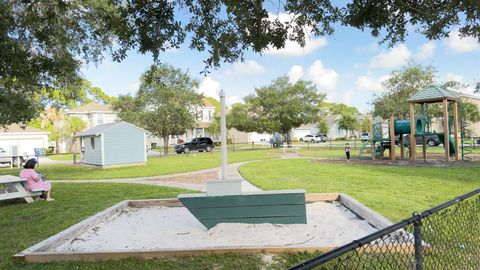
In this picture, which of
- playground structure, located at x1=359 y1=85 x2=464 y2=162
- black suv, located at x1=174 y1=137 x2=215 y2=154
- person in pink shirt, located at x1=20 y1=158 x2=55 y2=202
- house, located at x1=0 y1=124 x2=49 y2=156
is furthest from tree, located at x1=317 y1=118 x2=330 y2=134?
person in pink shirt, located at x1=20 y1=158 x2=55 y2=202

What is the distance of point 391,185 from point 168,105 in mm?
27188

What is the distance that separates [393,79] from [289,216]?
3665cm

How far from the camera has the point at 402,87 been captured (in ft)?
125

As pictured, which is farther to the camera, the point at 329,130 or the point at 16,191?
the point at 329,130

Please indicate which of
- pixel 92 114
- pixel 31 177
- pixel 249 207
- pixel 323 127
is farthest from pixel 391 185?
pixel 323 127

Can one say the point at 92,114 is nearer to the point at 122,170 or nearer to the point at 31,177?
the point at 122,170

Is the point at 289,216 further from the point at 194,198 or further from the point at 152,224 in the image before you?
the point at 152,224

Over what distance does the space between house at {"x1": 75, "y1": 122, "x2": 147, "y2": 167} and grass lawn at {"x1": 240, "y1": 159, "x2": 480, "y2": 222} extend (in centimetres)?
1337

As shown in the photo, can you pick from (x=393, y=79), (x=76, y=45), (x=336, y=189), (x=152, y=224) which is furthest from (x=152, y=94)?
(x=152, y=224)

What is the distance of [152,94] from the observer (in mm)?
35844

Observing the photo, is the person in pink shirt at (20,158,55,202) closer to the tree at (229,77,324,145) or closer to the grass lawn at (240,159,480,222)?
the grass lawn at (240,159,480,222)

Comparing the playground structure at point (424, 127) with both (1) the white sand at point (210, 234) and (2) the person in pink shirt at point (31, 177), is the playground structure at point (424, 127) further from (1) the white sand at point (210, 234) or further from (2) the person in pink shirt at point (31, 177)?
(2) the person in pink shirt at point (31, 177)

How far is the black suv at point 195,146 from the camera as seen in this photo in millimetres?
37669

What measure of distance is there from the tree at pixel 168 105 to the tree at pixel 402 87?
19.1 metres
